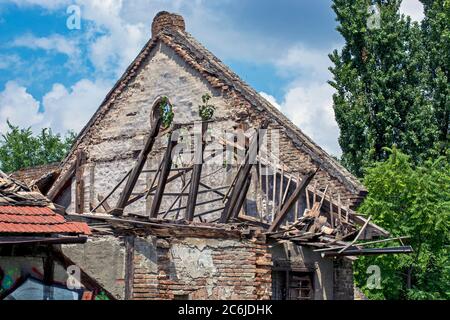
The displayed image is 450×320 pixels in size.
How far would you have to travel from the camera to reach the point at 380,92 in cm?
2641

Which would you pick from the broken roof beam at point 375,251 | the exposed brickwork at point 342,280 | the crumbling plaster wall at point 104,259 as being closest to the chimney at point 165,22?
the exposed brickwork at point 342,280

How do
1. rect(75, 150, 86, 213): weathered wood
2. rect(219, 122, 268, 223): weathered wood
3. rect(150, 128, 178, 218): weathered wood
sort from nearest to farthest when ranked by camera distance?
rect(150, 128, 178, 218): weathered wood < rect(219, 122, 268, 223): weathered wood < rect(75, 150, 86, 213): weathered wood

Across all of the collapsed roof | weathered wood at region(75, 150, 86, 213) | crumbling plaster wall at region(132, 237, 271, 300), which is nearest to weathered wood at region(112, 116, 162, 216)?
crumbling plaster wall at region(132, 237, 271, 300)

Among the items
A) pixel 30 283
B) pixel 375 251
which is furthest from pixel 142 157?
pixel 30 283

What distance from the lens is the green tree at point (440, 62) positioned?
89.4 feet

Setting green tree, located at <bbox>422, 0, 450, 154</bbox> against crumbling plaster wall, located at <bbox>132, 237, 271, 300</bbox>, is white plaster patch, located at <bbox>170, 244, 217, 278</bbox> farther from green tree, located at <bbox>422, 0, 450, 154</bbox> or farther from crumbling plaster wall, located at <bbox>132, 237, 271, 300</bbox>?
green tree, located at <bbox>422, 0, 450, 154</bbox>

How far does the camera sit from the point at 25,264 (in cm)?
990

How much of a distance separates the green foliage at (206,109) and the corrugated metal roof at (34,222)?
9334 millimetres

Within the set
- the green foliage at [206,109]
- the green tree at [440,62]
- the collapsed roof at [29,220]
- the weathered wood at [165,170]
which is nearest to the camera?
the collapsed roof at [29,220]

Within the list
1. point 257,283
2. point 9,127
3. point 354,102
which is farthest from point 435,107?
point 9,127

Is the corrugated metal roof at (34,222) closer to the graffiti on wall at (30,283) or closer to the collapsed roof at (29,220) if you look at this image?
the collapsed roof at (29,220)

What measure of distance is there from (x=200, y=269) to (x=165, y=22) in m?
9.54

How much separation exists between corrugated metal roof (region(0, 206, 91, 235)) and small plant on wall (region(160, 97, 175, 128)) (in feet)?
32.5

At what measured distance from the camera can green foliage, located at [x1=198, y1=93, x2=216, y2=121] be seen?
64.0 feet
